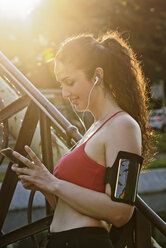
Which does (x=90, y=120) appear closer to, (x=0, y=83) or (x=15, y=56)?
(x=0, y=83)

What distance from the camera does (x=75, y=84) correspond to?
6.97 ft

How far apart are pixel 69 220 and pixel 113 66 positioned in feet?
2.03

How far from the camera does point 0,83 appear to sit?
125 inches

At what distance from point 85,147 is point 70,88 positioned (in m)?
0.25

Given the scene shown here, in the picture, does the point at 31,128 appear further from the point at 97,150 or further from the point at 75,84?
the point at 97,150

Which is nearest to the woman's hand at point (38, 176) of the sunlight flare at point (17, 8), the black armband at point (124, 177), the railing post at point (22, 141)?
Answer: the black armband at point (124, 177)

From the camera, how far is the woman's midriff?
2.01 meters

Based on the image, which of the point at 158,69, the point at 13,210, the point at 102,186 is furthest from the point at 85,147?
the point at 158,69

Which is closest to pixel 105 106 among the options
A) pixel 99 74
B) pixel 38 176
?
pixel 99 74

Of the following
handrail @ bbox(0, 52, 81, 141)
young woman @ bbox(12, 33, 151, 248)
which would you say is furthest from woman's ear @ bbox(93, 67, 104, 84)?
handrail @ bbox(0, 52, 81, 141)

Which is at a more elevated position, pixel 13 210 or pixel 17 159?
pixel 17 159

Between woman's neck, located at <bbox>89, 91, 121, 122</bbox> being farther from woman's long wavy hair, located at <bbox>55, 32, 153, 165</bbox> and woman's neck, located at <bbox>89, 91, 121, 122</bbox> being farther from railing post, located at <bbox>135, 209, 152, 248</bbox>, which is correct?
railing post, located at <bbox>135, 209, 152, 248</bbox>

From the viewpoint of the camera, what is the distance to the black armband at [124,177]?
6.18 ft

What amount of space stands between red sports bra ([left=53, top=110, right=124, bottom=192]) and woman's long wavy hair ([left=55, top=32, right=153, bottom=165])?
115mm
